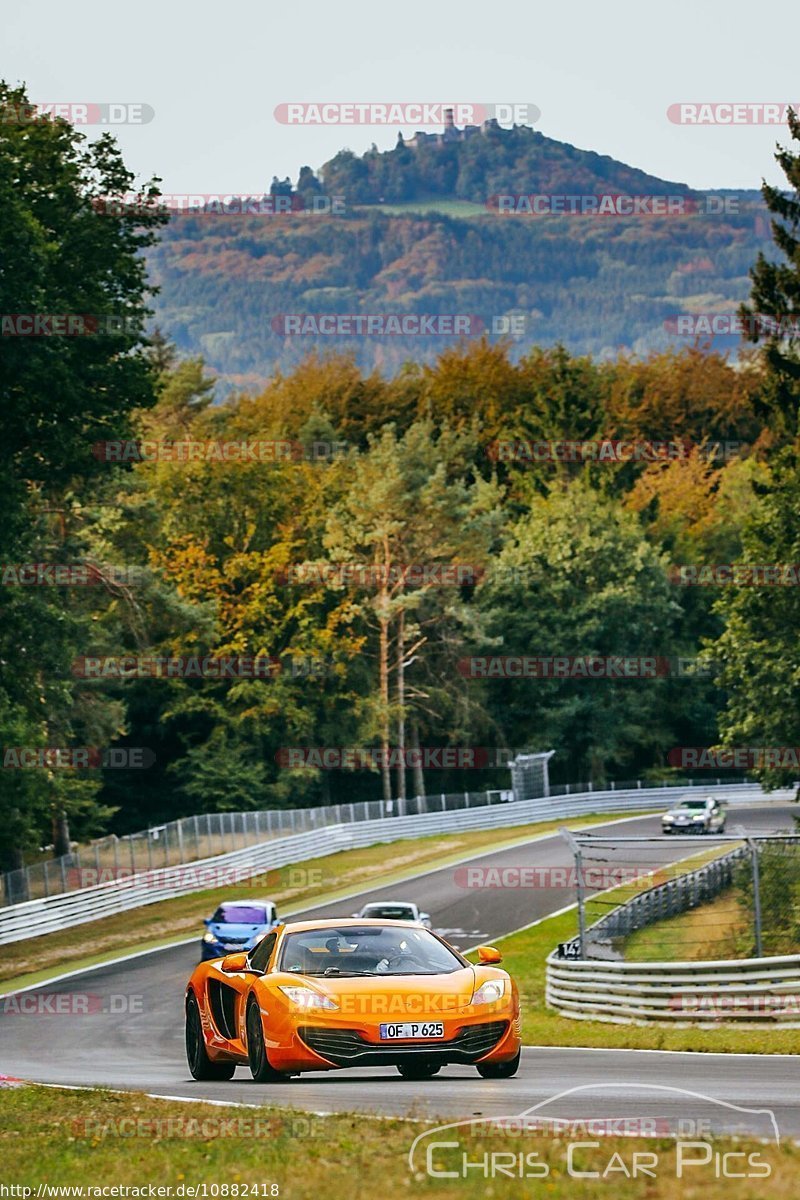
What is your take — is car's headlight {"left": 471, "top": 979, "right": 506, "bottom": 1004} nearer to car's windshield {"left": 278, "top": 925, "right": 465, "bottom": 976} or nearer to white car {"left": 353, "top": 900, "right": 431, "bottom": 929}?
car's windshield {"left": 278, "top": 925, "right": 465, "bottom": 976}

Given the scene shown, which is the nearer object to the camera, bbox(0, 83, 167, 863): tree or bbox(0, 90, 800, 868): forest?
bbox(0, 83, 167, 863): tree

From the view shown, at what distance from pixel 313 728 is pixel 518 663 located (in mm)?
13799

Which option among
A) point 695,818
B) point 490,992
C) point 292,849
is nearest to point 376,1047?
point 490,992

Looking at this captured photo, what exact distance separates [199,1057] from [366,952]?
221 centimetres

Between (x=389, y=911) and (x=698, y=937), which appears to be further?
(x=698, y=937)

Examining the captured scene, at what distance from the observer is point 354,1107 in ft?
37.3

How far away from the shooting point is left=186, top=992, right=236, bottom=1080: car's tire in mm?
14406

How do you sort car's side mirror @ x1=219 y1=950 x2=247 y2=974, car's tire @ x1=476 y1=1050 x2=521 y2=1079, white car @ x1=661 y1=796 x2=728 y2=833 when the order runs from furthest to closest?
white car @ x1=661 y1=796 x2=728 y2=833, car's side mirror @ x1=219 y1=950 x2=247 y2=974, car's tire @ x1=476 y1=1050 x2=521 y2=1079

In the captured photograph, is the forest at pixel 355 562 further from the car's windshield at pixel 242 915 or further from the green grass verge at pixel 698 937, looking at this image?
the green grass verge at pixel 698 937

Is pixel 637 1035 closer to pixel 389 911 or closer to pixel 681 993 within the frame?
pixel 681 993

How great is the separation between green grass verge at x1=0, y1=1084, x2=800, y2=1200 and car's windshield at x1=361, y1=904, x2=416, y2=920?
24191mm

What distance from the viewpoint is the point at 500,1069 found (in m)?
13.0

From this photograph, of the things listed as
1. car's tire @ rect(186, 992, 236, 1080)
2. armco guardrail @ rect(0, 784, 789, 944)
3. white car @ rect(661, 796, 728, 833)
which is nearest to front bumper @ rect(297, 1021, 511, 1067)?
car's tire @ rect(186, 992, 236, 1080)

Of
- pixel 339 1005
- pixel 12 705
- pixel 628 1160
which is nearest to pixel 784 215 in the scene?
pixel 12 705
